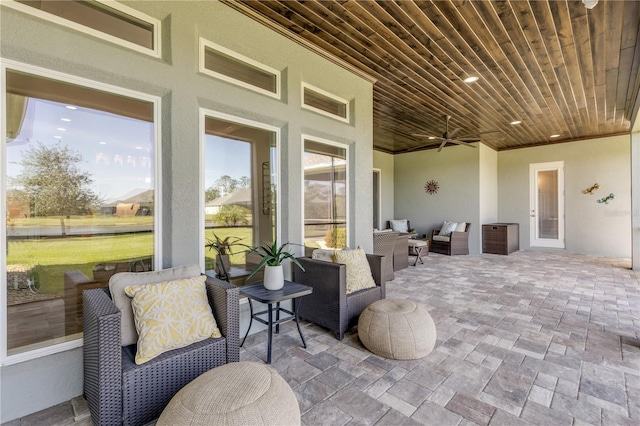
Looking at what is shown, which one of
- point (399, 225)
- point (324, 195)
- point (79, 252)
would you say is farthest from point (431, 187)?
point (79, 252)

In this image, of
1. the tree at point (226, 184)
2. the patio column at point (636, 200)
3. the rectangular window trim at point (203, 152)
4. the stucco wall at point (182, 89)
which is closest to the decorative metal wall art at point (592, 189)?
the patio column at point (636, 200)

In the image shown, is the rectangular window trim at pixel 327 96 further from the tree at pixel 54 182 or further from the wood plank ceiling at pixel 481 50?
the tree at pixel 54 182

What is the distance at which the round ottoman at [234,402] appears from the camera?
1336mm

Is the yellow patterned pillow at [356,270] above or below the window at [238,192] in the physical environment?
below

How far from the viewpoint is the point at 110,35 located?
7.32 ft

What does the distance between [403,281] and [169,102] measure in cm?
437

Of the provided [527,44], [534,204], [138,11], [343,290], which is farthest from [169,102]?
[534,204]

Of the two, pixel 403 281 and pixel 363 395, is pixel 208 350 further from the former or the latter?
pixel 403 281

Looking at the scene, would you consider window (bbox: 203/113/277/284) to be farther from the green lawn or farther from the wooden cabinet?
the wooden cabinet

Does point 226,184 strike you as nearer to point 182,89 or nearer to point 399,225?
point 182,89

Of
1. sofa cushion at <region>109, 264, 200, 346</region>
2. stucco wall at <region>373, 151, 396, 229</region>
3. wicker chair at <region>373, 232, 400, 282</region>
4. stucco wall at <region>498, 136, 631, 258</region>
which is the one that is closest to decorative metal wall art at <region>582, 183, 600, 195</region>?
stucco wall at <region>498, 136, 631, 258</region>

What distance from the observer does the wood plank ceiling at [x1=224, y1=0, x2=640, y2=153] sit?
114 inches

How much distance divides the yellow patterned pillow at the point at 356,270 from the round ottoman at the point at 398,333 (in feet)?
1.70

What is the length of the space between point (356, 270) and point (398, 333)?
885 millimetres
